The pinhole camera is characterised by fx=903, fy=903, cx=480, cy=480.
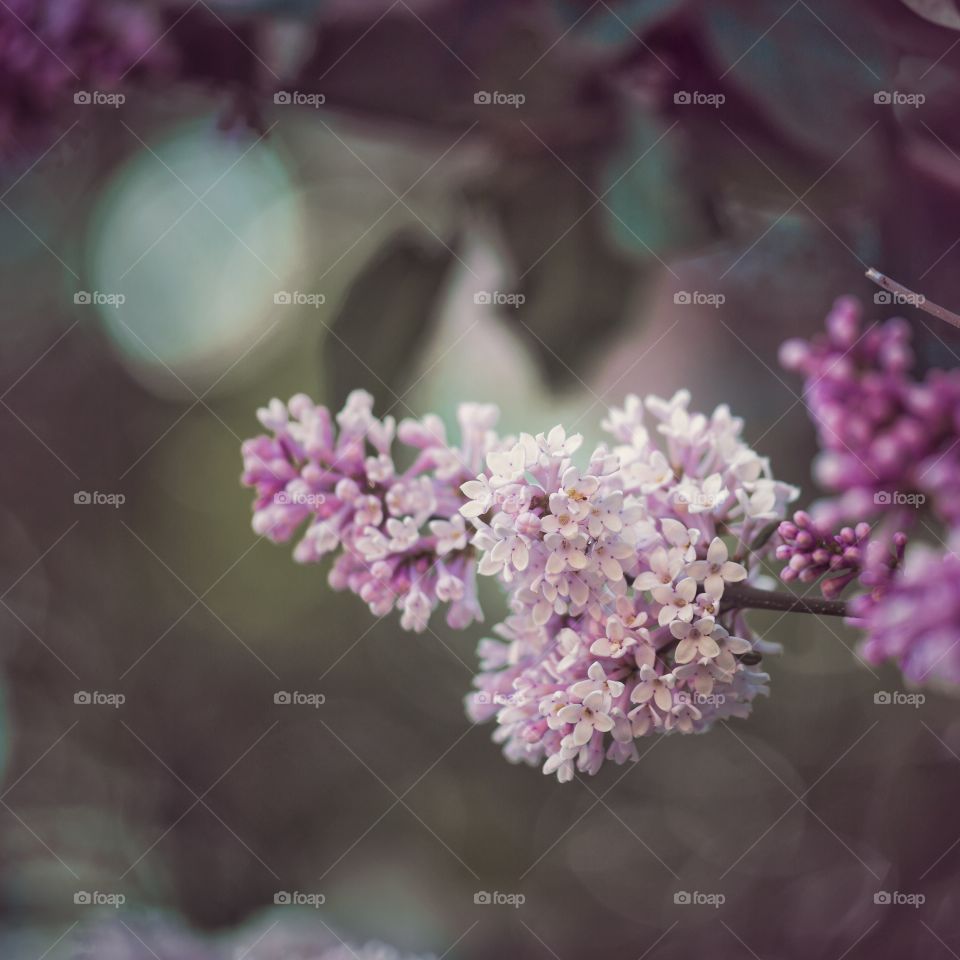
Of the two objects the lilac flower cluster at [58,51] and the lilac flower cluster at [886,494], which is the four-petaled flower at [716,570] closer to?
the lilac flower cluster at [886,494]

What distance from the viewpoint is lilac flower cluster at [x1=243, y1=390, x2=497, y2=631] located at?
2.65 feet

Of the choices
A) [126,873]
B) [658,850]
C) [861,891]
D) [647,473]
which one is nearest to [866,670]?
[861,891]

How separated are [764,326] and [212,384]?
2.75 feet

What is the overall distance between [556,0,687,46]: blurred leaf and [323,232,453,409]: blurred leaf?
31 cm

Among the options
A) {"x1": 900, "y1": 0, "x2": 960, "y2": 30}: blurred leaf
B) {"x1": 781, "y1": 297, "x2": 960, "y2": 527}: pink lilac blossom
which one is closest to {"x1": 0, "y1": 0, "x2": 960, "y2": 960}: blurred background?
{"x1": 900, "y1": 0, "x2": 960, "y2": 30}: blurred leaf

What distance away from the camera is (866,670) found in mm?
1269

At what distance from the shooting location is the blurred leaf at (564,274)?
1.16m

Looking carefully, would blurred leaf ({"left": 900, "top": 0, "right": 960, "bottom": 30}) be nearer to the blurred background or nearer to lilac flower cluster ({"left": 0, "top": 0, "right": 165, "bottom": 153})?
the blurred background

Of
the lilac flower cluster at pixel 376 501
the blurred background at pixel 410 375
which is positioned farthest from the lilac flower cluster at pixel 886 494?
the blurred background at pixel 410 375

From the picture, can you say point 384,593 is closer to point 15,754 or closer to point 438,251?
point 438,251

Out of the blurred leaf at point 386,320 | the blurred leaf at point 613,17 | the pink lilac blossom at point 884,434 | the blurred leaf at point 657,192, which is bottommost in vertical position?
the blurred leaf at point 386,320

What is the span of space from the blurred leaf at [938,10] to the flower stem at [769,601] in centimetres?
70

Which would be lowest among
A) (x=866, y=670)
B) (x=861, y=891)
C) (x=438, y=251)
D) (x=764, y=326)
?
(x=861, y=891)

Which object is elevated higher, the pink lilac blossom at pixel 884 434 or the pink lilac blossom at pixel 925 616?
the pink lilac blossom at pixel 884 434
